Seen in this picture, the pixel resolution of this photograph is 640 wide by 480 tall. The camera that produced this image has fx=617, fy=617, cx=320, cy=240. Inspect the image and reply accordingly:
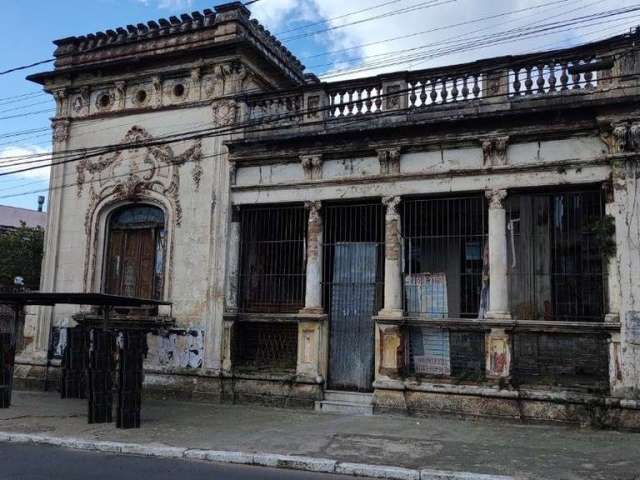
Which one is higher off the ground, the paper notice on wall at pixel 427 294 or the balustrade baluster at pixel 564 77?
the balustrade baluster at pixel 564 77

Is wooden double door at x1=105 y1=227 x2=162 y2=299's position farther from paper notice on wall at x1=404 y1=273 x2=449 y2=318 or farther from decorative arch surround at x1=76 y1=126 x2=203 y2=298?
paper notice on wall at x1=404 y1=273 x2=449 y2=318

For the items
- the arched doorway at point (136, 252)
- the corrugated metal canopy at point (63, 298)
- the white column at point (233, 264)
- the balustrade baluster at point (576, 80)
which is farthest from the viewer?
the arched doorway at point (136, 252)

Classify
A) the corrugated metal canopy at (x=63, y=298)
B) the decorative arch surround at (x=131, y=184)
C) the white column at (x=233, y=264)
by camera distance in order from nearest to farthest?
1. the corrugated metal canopy at (x=63, y=298)
2. the white column at (x=233, y=264)
3. the decorative arch surround at (x=131, y=184)

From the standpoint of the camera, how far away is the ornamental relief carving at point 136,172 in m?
14.1

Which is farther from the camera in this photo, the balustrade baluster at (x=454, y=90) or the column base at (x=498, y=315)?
the balustrade baluster at (x=454, y=90)

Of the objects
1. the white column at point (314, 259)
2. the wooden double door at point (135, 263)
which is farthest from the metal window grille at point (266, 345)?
the wooden double door at point (135, 263)

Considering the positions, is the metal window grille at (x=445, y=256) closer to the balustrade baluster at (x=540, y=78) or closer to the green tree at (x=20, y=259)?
the balustrade baluster at (x=540, y=78)

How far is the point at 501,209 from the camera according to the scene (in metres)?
11.3

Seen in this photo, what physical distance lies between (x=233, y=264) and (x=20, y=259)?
13484 millimetres

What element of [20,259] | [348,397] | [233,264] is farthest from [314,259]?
[20,259]

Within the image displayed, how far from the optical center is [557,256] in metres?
12.4

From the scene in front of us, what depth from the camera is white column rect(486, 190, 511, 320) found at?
441 inches

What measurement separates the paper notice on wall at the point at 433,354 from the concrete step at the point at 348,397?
1099 mm

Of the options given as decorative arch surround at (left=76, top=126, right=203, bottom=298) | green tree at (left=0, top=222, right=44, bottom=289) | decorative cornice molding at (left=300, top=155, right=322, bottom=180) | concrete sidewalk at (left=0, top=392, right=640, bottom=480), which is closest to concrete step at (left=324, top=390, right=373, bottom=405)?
concrete sidewalk at (left=0, top=392, right=640, bottom=480)
